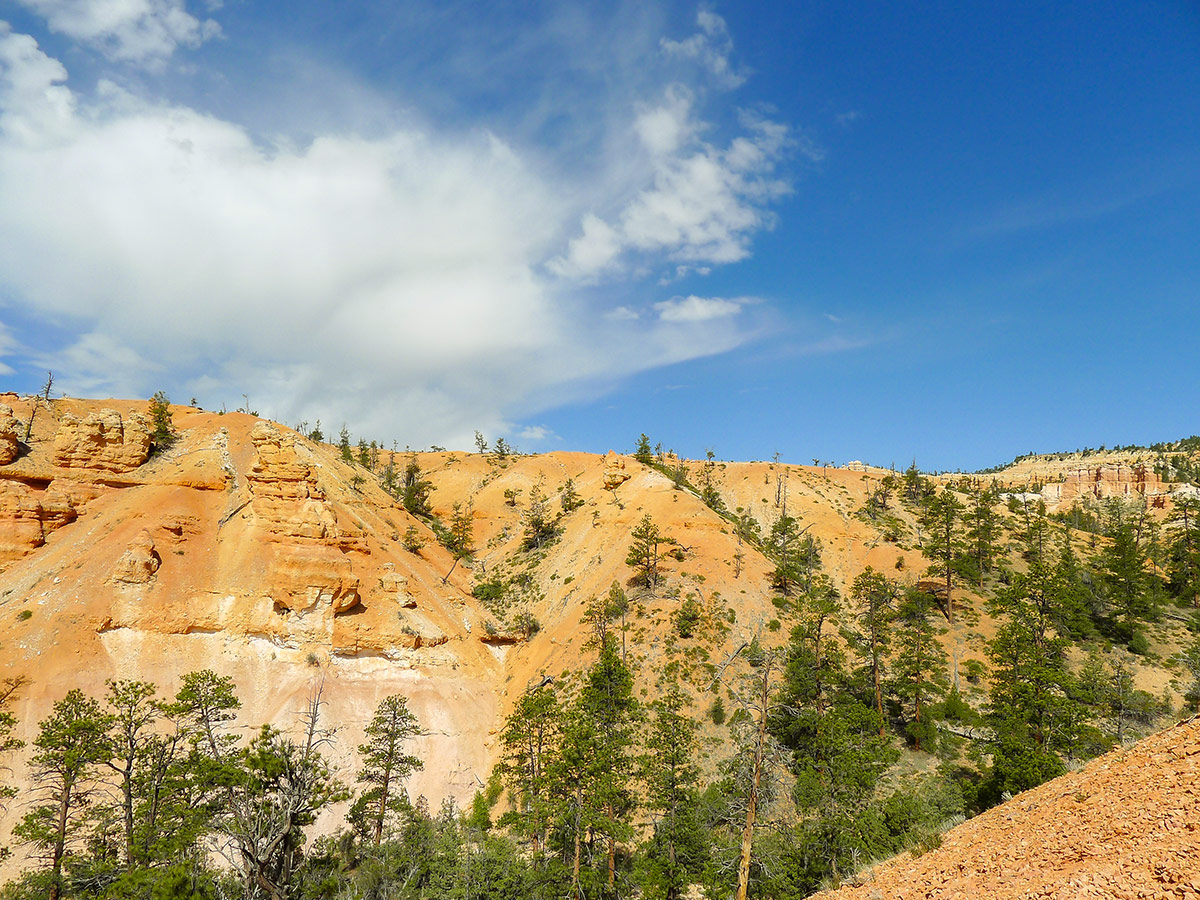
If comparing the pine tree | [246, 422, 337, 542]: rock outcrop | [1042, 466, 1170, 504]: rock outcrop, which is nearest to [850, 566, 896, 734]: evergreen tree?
the pine tree

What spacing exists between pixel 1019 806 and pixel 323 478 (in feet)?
212

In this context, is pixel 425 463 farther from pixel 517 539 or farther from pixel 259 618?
pixel 259 618

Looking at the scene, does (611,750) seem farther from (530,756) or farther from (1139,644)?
(1139,644)

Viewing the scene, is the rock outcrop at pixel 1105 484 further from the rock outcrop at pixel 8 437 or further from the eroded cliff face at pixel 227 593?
the rock outcrop at pixel 8 437

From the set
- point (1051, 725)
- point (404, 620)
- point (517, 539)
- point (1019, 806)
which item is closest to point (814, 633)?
point (1051, 725)

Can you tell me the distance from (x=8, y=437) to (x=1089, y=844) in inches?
3003

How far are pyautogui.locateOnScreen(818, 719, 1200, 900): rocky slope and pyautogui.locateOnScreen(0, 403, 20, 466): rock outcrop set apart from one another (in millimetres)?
71359

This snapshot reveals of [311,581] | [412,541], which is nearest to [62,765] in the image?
[311,581]

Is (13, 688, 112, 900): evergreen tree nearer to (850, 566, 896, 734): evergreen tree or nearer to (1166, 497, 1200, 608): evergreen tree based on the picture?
(850, 566, 896, 734): evergreen tree

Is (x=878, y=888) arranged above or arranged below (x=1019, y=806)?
below

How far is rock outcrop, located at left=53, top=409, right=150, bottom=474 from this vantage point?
51938 millimetres

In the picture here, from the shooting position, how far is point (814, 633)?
44.2 metres

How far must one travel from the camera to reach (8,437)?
162 feet

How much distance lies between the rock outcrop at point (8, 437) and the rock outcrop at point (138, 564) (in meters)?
15.6
